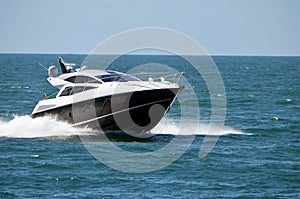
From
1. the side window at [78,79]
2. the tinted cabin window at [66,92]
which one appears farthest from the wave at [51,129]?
the side window at [78,79]

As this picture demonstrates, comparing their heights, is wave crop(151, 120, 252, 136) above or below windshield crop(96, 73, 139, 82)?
below

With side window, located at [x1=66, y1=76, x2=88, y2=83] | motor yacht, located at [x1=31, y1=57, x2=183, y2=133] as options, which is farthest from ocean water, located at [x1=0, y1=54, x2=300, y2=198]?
side window, located at [x1=66, y1=76, x2=88, y2=83]

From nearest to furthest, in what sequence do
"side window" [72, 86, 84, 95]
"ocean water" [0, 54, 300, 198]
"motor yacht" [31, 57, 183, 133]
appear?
"ocean water" [0, 54, 300, 198]
"motor yacht" [31, 57, 183, 133]
"side window" [72, 86, 84, 95]

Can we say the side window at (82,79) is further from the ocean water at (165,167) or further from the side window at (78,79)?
the ocean water at (165,167)

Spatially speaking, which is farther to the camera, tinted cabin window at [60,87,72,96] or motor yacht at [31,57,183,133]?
tinted cabin window at [60,87,72,96]

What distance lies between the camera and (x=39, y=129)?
33562mm

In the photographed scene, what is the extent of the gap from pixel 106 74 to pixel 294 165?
9792 mm

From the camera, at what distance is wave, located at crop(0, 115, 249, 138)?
3319 cm

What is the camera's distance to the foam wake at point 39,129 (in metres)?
33.2

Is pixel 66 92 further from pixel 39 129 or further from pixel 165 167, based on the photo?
pixel 165 167

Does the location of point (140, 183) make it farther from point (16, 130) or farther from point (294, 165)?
point (16, 130)

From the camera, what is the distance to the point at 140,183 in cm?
2486

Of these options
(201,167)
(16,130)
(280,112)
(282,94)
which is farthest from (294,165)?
(282,94)

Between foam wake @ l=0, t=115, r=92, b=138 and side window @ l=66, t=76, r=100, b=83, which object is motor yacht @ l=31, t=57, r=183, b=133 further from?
foam wake @ l=0, t=115, r=92, b=138
